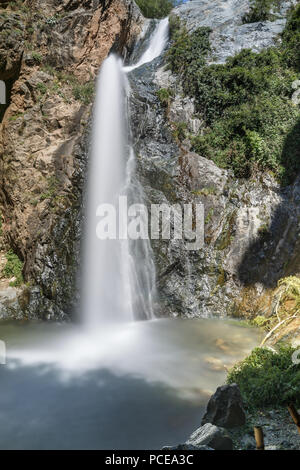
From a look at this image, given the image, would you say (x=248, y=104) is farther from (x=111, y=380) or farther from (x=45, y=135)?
(x=111, y=380)

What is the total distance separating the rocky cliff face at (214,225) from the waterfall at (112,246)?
0.49 m

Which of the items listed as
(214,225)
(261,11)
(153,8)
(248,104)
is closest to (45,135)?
(214,225)

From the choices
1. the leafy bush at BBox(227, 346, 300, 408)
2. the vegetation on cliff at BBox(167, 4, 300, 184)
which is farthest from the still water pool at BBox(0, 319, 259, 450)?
the vegetation on cliff at BBox(167, 4, 300, 184)

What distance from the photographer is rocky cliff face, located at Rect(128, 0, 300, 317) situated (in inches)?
399

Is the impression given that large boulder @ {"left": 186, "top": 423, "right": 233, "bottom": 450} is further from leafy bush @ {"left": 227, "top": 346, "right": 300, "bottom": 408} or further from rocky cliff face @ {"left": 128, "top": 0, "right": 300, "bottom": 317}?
rocky cliff face @ {"left": 128, "top": 0, "right": 300, "bottom": 317}

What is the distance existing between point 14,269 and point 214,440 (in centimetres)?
912

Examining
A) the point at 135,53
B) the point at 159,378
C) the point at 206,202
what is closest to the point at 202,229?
the point at 206,202

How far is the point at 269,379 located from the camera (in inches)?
192

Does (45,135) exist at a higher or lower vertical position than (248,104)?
lower

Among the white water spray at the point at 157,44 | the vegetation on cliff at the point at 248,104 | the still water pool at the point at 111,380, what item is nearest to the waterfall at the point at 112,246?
the still water pool at the point at 111,380

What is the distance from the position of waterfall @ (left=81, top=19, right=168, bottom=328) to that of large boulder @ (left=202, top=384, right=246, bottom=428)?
5548 millimetres

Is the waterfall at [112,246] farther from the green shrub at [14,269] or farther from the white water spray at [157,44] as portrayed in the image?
the white water spray at [157,44]

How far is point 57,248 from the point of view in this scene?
10516 millimetres
